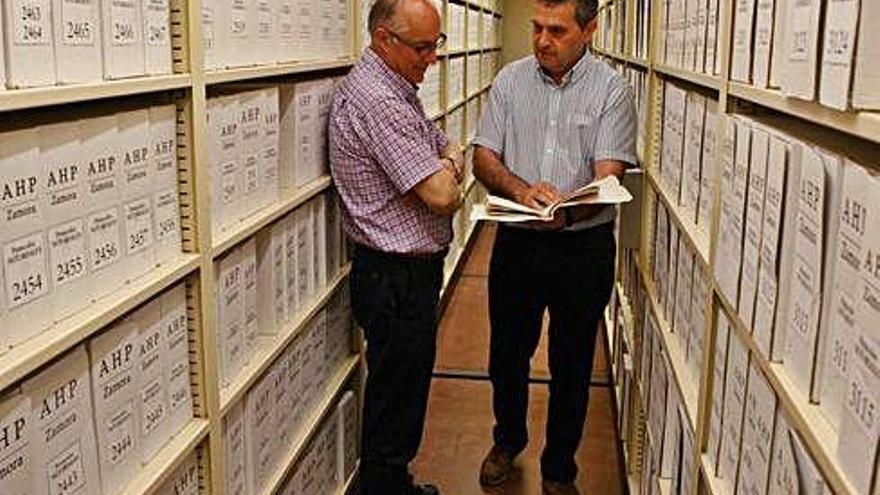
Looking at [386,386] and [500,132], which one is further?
[500,132]

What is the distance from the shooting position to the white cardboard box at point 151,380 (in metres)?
1.50

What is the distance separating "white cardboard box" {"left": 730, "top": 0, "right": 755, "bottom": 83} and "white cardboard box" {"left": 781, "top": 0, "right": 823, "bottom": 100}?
9.7 inches

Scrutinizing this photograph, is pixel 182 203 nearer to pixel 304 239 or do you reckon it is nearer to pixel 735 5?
pixel 304 239

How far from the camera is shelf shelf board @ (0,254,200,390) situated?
3.62 feet

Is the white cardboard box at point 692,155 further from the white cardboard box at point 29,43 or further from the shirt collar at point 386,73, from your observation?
the white cardboard box at point 29,43

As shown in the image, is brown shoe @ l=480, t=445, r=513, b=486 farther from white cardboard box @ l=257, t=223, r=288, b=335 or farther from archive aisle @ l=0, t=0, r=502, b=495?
white cardboard box @ l=257, t=223, r=288, b=335

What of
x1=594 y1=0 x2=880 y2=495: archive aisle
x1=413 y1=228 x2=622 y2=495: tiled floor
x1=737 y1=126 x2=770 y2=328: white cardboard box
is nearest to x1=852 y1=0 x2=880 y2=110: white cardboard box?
x1=594 y1=0 x2=880 y2=495: archive aisle

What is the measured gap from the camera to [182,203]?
5.40ft

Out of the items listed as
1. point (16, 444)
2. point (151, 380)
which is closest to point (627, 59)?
point (151, 380)

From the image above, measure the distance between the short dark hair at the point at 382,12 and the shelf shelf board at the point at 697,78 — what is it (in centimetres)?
72

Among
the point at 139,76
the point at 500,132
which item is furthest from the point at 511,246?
the point at 139,76

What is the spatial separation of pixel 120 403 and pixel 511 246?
1.63 meters

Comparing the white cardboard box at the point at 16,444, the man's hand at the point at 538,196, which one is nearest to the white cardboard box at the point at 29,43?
the white cardboard box at the point at 16,444

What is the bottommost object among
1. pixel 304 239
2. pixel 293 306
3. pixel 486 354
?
pixel 486 354
